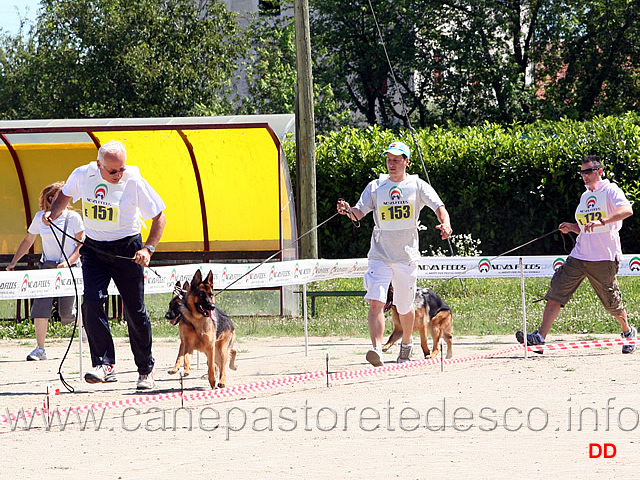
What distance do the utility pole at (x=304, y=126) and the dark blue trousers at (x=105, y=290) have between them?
301 inches

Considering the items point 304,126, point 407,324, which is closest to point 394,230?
point 407,324

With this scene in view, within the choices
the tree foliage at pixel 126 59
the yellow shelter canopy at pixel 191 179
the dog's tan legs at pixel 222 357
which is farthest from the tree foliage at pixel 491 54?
the dog's tan legs at pixel 222 357

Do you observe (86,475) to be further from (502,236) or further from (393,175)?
(502,236)

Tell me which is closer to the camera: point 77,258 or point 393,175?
point 393,175

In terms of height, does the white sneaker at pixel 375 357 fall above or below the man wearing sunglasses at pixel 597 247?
below

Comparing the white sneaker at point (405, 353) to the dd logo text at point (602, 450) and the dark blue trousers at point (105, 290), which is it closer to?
the dark blue trousers at point (105, 290)

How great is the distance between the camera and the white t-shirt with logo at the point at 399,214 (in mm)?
8781

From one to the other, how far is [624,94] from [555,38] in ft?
9.19

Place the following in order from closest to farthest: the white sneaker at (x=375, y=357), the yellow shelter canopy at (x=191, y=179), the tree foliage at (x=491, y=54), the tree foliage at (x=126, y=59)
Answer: the white sneaker at (x=375, y=357)
the yellow shelter canopy at (x=191, y=179)
the tree foliage at (x=126, y=59)
the tree foliage at (x=491, y=54)

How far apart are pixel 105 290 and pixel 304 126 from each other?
8.01 meters

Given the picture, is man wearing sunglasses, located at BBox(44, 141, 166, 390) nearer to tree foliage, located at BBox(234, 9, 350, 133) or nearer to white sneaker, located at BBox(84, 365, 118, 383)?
white sneaker, located at BBox(84, 365, 118, 383)

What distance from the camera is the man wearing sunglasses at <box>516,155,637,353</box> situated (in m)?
9.62

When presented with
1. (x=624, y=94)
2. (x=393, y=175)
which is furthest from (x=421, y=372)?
(x=624, y=94)

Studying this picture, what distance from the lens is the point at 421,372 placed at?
8.71 metres
